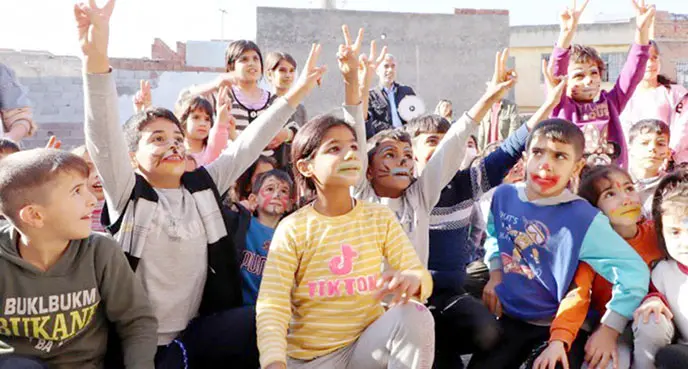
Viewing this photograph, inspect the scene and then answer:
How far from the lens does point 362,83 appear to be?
11.6 feet

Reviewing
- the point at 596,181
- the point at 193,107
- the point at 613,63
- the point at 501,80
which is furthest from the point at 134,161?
the point at 613,63

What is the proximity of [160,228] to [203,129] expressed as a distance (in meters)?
1.63

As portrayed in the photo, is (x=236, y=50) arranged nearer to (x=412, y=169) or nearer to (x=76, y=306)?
(x=412, y=169)

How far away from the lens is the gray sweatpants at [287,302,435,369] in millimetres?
2270

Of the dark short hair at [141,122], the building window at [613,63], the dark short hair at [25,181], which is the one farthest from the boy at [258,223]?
the building window at [613,63]

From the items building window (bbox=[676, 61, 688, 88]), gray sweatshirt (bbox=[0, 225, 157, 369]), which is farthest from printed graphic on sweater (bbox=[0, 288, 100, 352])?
building window (bbox=[676, 61, 688, 88])

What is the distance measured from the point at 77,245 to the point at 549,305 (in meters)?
2.05

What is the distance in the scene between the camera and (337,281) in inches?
98.7

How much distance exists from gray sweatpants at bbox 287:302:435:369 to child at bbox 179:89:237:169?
6.31 ft

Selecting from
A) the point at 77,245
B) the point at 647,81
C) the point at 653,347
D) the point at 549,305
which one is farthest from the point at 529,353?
the point at 647,81

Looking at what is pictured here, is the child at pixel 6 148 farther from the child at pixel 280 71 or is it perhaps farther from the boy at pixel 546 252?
the boy at pixel 546 252

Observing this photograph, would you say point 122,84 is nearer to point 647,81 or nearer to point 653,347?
point 647,81

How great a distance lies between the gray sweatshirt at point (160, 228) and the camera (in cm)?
248

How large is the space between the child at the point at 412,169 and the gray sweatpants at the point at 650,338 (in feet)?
3.30
